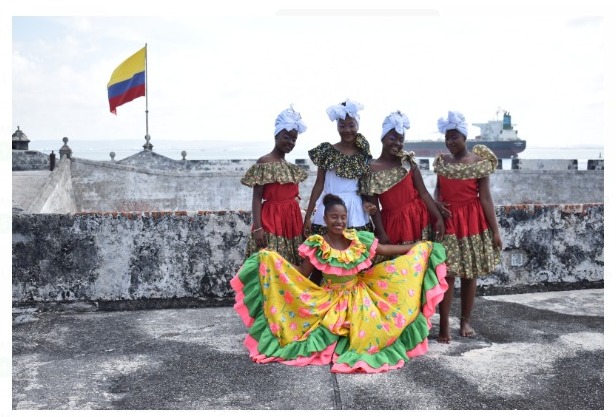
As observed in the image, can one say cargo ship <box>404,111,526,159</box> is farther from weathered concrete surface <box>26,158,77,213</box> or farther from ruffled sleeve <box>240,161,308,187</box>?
ruffled sleeve <box>240,161,308,187</box>

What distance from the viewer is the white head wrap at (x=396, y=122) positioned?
4844mm

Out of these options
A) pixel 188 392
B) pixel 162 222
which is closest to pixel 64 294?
pixel 162 222

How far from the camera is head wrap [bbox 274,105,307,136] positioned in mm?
5035

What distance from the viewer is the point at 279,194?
5.20 metres

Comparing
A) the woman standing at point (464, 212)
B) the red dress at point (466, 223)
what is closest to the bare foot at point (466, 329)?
the woman standing at point (464, 212)

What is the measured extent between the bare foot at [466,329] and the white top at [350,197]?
1135 millimetres

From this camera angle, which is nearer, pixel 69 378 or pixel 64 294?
pixel 69 378

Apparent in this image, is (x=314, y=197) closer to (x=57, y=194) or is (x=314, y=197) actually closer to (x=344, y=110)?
(x=344, y=110)

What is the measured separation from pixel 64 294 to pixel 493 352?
397 cm

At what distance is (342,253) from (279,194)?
0.84m

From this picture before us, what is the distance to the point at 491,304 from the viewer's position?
6168 millimetres

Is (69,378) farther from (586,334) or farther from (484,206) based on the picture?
(586,334)

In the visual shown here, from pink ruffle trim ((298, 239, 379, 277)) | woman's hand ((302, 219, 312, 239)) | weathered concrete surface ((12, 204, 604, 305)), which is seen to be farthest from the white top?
weathered concrete surface ((12, 204, 604, 305))

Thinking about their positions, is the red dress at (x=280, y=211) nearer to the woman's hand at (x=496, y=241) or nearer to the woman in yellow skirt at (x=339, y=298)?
the woman in yellow skirt at (x=339, y=298)
